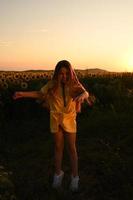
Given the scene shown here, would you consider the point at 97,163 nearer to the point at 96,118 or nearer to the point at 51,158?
the point at 51,158

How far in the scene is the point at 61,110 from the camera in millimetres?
7309

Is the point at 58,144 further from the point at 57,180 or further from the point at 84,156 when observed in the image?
the point at 84,156

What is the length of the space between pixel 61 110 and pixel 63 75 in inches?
19.0

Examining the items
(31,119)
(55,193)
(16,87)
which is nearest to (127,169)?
(55,193)

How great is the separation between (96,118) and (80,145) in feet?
7.17

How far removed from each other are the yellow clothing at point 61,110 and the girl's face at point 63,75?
0.10m

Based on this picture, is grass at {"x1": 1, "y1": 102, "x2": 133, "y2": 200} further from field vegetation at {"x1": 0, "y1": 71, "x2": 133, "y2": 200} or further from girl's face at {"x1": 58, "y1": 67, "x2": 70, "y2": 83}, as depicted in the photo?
girl's face at {"x1": 58, "y1": 67, "x2": 70, "y2": 83}

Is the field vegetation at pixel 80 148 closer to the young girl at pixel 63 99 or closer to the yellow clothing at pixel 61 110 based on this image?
the young girl at pixel 63 99

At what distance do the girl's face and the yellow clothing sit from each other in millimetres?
97

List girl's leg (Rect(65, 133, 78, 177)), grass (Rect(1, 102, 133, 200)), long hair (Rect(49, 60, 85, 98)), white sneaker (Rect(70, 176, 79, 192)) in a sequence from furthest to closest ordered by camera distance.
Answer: grass (Rect(1, 102, 133, 200)) < white sneaker (Rect(70, 176, 79, 192)) < girl's leg (Rect(65, 133, 78, 177)) < long hair (Rect(49, 60, 85, 98))

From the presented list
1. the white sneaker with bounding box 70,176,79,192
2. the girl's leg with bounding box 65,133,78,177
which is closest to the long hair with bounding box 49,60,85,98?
the girl's leg with bounding box 65,133,78,177

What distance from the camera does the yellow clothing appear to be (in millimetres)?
7273

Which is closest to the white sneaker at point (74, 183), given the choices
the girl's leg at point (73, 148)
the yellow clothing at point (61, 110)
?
the girl's leg at point (73, 148)

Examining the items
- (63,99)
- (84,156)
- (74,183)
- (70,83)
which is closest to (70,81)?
(70,83)
